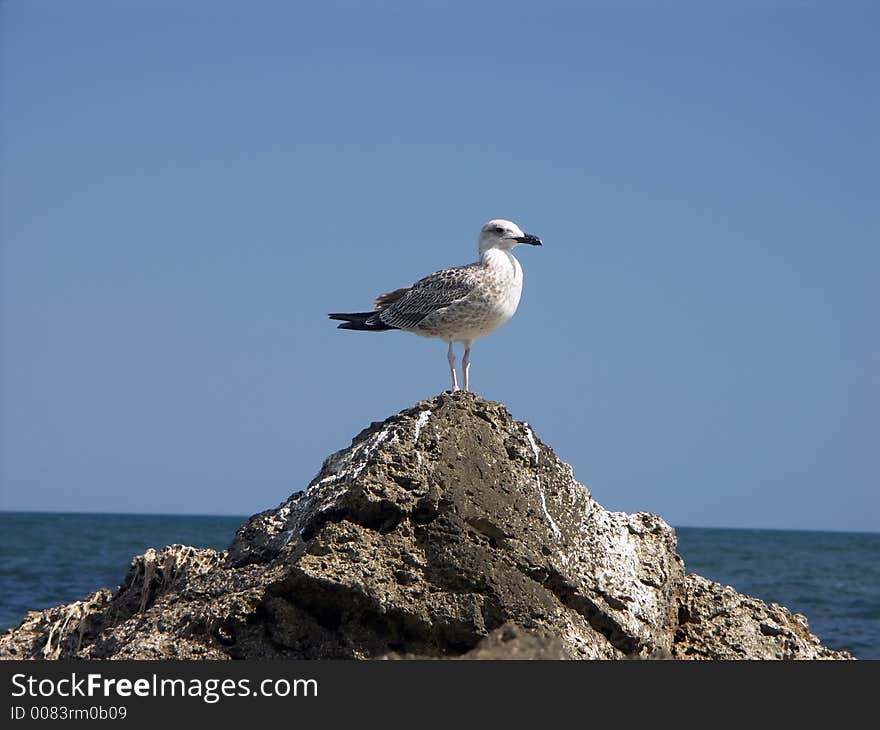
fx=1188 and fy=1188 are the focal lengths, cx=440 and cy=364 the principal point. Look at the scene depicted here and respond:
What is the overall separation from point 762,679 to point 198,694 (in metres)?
2.48

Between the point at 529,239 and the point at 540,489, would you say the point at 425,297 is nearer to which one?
the point at 529,239

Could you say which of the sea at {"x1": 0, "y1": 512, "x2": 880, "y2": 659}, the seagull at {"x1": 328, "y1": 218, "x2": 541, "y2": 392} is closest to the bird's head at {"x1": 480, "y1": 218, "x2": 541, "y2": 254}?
the seagull at {"x1": 328, "y1": 218, "x2": 541, "y2": 392}

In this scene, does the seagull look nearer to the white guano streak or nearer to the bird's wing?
the bird's wing

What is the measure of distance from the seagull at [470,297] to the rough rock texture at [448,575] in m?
1.54

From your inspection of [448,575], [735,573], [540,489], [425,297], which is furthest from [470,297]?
[735,573]

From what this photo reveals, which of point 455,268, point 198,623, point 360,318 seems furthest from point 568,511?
point 360,318

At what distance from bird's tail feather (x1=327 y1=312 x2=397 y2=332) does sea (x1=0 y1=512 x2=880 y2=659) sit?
8.86m

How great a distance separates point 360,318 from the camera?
9156 millimetres

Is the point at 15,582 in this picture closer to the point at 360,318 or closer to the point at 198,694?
the point at 360,318

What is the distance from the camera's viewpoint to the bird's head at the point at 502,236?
27.8ft

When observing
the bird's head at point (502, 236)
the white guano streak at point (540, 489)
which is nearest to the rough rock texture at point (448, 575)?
the white guano streak at point (540, 489)

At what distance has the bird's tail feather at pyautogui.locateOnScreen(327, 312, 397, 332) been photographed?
894 centimetres

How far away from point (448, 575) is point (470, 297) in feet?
9.00

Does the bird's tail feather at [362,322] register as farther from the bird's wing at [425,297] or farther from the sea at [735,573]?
the sea at [735,573]
